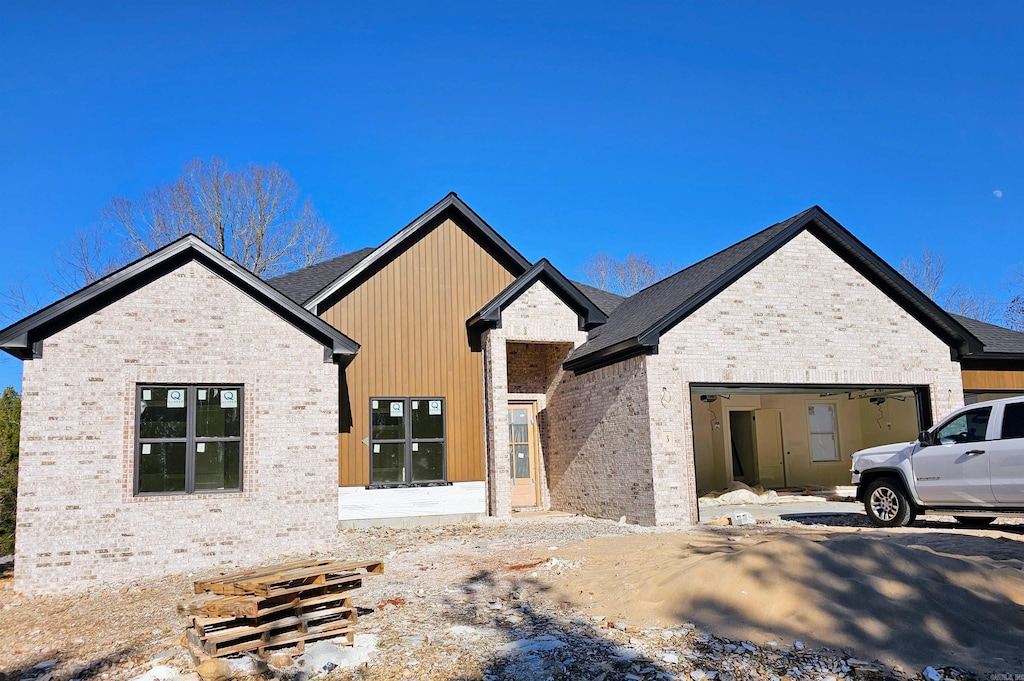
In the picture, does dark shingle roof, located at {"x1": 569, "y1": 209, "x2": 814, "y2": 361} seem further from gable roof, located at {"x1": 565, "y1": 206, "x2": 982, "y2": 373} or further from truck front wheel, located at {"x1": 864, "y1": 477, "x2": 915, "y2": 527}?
truck front wheel, located at {"x1": 864, "y1": 477, "x2": 915, "y2": 527}

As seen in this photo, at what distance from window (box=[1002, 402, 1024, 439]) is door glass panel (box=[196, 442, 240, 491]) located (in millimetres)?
11481

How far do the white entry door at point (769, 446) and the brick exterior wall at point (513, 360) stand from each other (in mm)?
7359

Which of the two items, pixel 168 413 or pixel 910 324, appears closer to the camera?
pixel 168 413

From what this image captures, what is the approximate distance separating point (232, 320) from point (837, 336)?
11.3m

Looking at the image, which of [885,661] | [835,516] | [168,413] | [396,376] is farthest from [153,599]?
[835,516]

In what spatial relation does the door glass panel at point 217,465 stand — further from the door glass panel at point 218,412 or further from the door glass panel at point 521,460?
the door glass panel at point 521,460

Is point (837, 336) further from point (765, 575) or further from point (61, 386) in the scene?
point (61, 386)

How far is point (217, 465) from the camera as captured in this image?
12.2 meters

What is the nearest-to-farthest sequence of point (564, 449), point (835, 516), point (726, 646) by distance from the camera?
point (726, 646), point (835, 516), point (564, 449)

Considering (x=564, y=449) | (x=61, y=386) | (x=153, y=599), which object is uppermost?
(x=61, y=386)

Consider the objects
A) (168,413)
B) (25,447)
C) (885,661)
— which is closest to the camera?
(885,661)

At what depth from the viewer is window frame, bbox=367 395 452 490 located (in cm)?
1506

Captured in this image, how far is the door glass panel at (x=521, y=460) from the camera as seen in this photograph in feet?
57.6

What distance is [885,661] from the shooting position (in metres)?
5.99
